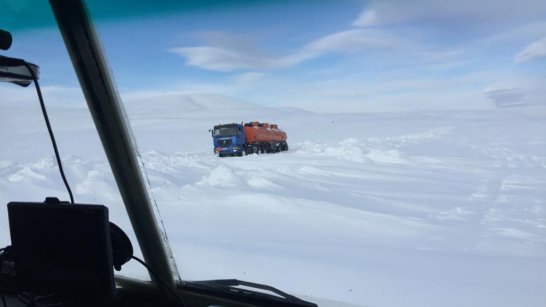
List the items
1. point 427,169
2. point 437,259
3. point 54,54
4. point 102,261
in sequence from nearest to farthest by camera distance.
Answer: point 102,261 → point 437,259 → point 54,54 → point 427,169

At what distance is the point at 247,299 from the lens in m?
1.26

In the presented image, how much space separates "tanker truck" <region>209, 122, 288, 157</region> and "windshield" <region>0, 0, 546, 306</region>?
0.13 feet

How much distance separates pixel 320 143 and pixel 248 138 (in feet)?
1.84

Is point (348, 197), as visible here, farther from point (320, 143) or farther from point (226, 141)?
point (226, 141)

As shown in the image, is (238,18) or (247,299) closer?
(247,299)

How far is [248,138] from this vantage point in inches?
88.5

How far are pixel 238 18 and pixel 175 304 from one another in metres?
1.09

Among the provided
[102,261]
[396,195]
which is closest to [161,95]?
[102,261]

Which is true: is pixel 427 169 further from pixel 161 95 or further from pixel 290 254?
pixel 161 95

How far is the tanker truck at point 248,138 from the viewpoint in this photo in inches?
69.6

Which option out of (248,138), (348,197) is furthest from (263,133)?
(348,197)

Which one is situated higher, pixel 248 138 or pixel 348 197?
pixel 248 138

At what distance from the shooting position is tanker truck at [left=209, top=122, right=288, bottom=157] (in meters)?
1.77

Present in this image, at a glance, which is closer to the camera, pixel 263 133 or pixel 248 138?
pixel 263 133
